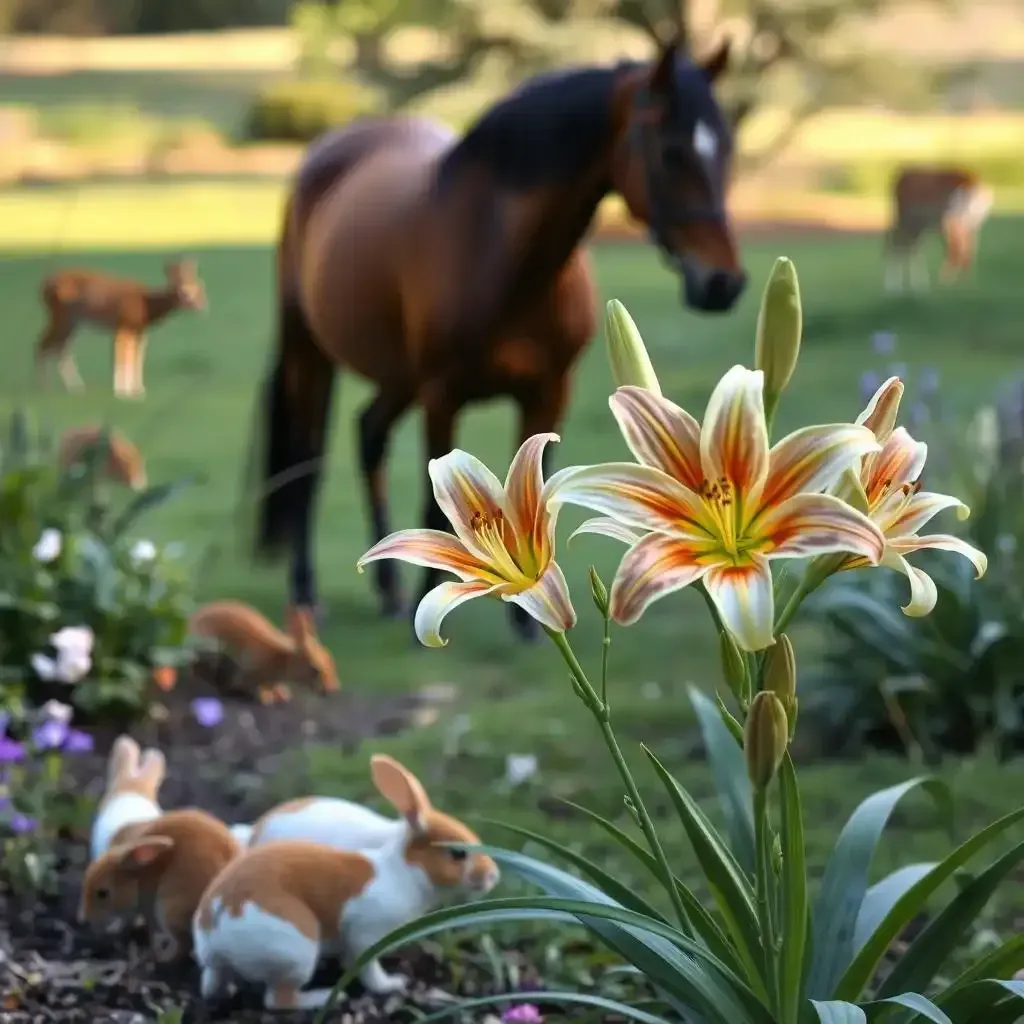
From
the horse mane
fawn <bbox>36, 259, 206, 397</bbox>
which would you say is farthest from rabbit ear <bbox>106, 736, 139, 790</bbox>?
fawn <bbox>36, 259, 206, 397</bbox>

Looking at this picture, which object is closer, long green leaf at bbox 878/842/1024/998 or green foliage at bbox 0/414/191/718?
long green leaf at bbox 878/842/1024/998

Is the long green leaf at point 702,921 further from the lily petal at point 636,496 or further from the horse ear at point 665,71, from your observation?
the horse ear at point 665,71

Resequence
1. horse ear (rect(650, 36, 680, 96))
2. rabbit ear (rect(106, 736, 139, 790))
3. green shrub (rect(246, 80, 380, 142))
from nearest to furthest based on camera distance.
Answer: rabbit ear (rect(106, 736, 139, 790))
horse ear (rect(650, 36, 680, 96))
green shrub (rect(246, 80, 380, 142))

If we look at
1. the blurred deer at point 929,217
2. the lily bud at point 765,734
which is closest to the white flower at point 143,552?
the lily bud at point 765,734

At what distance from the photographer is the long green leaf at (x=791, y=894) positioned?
1.32 meters

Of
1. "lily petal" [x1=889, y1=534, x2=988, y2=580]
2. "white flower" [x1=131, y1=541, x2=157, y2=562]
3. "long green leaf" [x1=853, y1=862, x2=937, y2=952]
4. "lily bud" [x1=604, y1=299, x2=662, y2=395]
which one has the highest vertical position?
"lily bud" [x1=604, y1=299, x2=662, y2=395]

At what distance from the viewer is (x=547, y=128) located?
3432 mm

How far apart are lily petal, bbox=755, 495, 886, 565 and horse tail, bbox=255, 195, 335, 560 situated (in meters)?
3.05

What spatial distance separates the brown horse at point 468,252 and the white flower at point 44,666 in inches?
28.9

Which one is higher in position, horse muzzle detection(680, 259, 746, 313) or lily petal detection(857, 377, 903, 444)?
lily petal detection(857, 377, 903, 444)

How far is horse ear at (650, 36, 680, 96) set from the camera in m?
3.19

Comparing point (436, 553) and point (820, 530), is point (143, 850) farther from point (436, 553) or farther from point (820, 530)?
point (820, 530)

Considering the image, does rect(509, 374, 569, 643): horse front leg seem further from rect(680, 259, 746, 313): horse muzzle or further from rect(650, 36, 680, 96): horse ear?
rect(650, 36, 680, 96): horse ear

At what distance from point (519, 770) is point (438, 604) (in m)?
1.78
